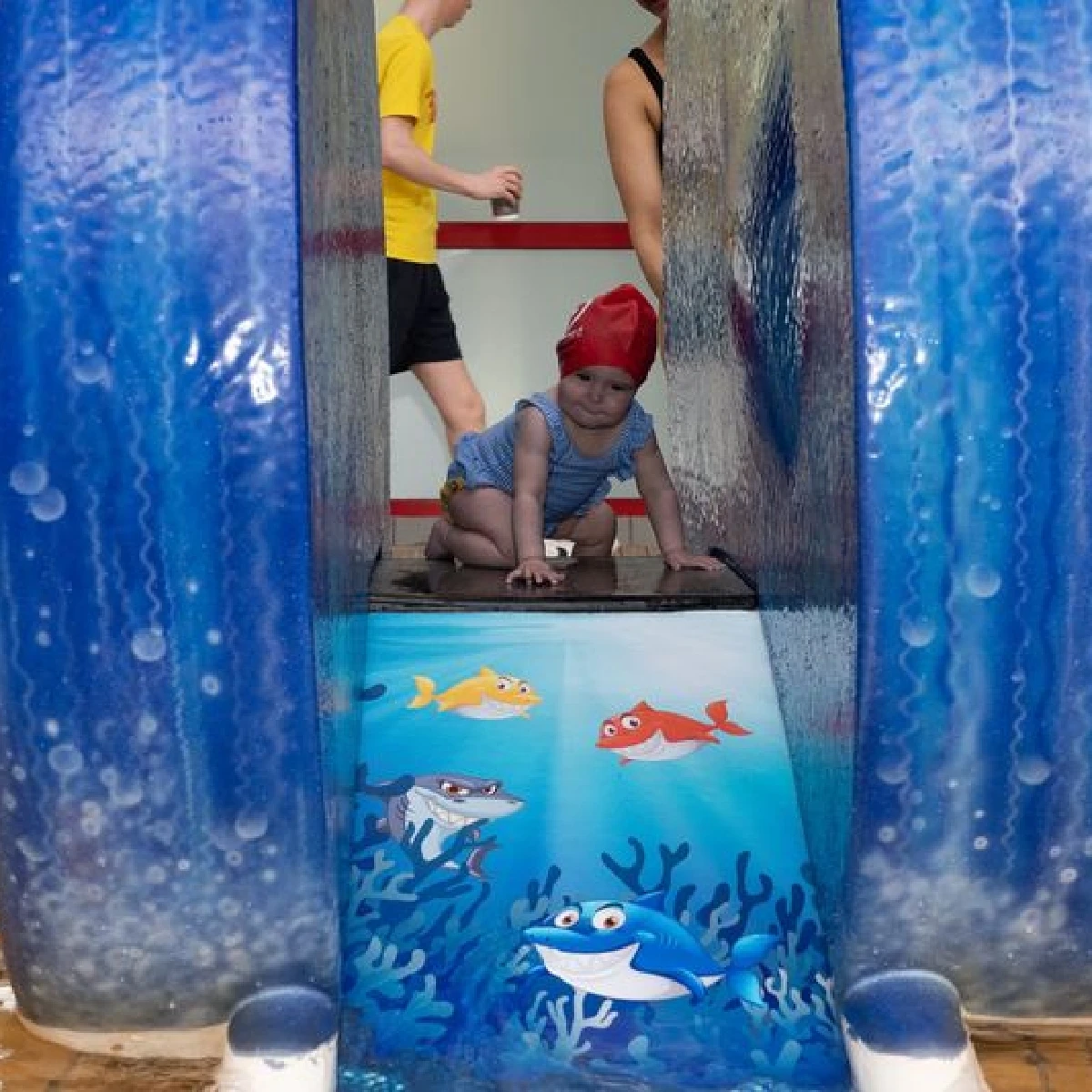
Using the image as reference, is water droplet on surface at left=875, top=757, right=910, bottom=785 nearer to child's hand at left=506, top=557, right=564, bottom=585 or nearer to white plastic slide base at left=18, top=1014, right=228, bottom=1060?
white plastic slide base at left=18, top=1014, right=228, bottom=1060

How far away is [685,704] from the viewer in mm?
1345

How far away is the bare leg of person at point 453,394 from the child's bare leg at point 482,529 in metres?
0.97

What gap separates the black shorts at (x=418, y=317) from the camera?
281cm

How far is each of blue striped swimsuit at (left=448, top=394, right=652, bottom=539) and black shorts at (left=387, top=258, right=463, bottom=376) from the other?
2.38 ft

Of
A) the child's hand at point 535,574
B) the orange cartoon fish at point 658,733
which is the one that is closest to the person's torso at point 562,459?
the child's hand at point 535,574

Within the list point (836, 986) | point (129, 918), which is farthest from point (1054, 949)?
point (129, 918)

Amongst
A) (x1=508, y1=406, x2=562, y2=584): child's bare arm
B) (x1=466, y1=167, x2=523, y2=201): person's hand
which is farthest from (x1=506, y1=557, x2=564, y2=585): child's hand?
(x1=466, y1=167, x2=523, y2=201): person's hand

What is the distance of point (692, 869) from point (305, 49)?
→ 2.24 feet

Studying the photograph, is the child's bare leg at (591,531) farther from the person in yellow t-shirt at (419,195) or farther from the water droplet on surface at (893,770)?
the water droplet on surface at (893,770)

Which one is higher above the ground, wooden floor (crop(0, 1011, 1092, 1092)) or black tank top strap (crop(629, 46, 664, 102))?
black tank top strap (crop(629, 46, 664, 102))

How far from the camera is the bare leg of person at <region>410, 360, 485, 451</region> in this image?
3.05 m

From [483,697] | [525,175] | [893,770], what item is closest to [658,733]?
[483,697]

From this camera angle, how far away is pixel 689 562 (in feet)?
6.13

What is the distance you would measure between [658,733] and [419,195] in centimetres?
176
